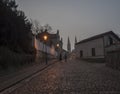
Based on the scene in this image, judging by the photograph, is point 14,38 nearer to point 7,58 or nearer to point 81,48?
point 7,58

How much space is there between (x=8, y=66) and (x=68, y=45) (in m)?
159

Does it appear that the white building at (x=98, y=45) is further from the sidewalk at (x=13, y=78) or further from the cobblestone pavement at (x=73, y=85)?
the cobblestone pavement at (x=73, y=85)

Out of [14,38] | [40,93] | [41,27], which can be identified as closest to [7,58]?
[14,38]

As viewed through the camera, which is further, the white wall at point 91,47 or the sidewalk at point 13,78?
the white wall at point 91,47

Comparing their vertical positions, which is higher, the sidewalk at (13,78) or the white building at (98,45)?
the white building at (98,45)

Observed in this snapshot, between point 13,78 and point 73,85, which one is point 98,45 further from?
point 73,85

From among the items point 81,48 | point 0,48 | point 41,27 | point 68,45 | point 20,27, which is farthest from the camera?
point 68,45

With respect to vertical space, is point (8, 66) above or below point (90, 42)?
below

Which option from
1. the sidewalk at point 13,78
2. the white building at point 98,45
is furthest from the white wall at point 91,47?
the sidewalk at point 13,78

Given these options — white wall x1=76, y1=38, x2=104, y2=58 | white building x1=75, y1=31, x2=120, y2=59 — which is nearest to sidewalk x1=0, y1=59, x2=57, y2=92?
white building x1=75, y1=31, x2=120, y2=59

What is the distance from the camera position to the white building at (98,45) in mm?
43066

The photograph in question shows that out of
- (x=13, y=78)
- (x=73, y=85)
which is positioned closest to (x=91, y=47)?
(x=13, y=78)

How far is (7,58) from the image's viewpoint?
17750 mm

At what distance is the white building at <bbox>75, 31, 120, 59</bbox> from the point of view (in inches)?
1695
